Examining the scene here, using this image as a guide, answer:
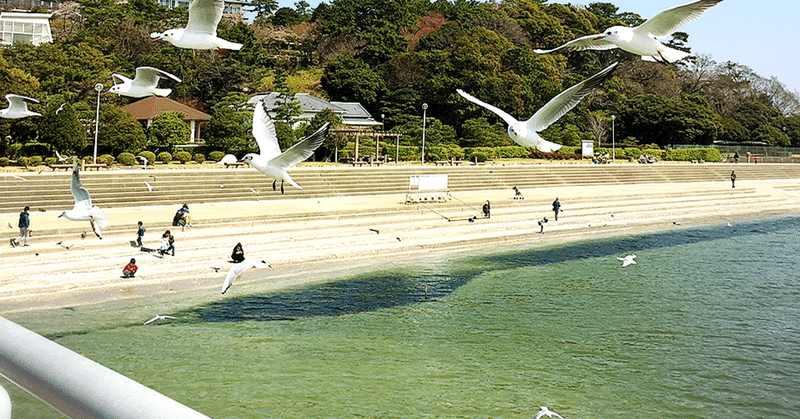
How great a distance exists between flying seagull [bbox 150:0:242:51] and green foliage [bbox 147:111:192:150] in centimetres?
3258

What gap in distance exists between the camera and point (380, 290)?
56.2ft

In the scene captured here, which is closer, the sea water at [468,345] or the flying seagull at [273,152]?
the flying seagull at [273,152]

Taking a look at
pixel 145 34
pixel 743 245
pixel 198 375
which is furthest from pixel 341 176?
pixel 145 34

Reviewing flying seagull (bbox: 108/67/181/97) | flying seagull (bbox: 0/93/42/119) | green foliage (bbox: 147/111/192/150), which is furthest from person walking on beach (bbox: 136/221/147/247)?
green foliage (bbox: 147/111/192/150)

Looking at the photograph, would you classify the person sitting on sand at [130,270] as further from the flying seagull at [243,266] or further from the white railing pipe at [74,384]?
the white railing pipe at [74,384]

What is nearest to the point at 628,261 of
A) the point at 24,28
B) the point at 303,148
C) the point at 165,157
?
the point at 303,148

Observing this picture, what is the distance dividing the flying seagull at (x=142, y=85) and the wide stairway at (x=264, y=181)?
640 inches

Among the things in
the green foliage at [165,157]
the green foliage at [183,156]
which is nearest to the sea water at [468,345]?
the green foliage at [165,157]

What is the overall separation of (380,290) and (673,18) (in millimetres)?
11911

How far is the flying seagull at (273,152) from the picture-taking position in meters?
7.97

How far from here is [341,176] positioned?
33.0 metres

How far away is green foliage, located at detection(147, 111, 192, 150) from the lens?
38281 mm

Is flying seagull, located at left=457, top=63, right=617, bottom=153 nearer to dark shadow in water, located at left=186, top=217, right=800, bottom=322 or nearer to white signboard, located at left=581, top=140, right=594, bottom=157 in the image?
dark shadow in water, located at left=186, top=217, right=800, bottom=322

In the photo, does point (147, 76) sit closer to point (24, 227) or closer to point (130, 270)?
point (130, 270)
